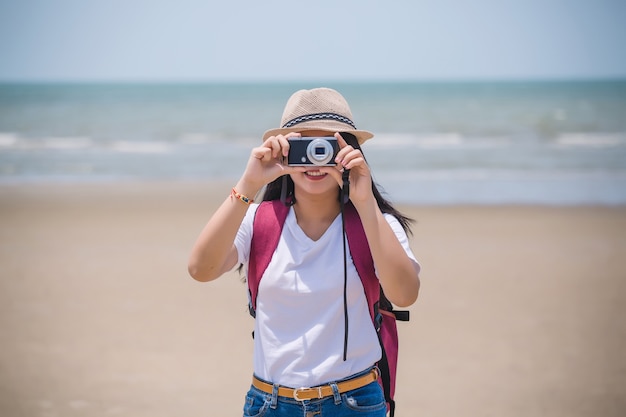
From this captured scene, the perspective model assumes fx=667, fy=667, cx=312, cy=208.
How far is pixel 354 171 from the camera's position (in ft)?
6.10

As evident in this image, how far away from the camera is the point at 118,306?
5.95 meters

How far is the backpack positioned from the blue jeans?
0.12m

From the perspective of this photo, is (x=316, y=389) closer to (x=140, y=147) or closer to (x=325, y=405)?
(x=325, y=405)

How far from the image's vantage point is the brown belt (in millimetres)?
1805

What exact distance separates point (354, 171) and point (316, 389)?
605 millimetres

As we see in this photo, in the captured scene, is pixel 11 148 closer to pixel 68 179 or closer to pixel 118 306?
pixel 68 179

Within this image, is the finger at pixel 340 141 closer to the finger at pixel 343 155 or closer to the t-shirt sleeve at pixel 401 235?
the finger at pixel 343 155

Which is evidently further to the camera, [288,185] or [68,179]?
[68,179]

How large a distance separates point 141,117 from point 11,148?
1213 centimetres

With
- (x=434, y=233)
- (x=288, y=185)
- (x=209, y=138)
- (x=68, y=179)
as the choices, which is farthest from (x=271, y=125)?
(x=288, y=185)

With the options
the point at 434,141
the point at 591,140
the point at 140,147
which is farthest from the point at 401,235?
the point at 591,140

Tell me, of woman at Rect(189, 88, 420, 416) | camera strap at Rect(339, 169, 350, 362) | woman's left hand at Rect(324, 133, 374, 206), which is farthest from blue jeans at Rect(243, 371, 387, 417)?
woman's left hand at Rect(324, 133, 374, 206)

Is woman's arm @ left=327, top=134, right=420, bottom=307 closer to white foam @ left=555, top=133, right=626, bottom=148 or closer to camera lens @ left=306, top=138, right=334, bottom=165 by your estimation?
camera lens @ left=306, top=138, right=334, bottom=165

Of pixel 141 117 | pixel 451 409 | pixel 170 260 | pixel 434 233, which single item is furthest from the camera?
pixel 141 117
